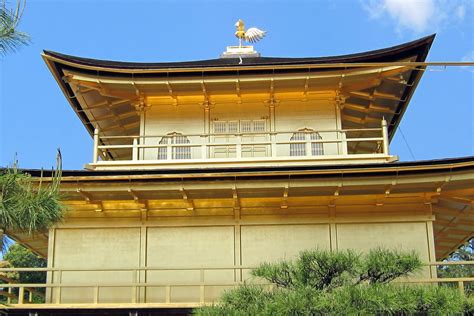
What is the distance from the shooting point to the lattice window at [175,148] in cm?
1844

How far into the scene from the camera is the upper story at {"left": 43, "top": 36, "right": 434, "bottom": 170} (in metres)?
17.5

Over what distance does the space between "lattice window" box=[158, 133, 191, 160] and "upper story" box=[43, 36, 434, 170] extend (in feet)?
0.10

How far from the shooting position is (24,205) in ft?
28.0

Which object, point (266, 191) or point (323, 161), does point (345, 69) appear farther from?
point (266, 191)

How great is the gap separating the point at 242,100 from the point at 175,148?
238 cm

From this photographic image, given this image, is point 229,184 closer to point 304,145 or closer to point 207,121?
point 304,145

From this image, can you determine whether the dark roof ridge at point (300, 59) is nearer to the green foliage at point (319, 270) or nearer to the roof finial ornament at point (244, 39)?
the roof finial ornament at point (244, 39)

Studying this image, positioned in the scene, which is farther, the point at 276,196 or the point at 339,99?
the point at 339,99

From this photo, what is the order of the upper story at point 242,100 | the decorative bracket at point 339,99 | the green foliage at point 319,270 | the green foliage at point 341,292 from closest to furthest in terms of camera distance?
the green foliage at point 341,292 < the green foliage at point 319,270 < the upper story at point 242,100 < the decorative bracket at point 339,99

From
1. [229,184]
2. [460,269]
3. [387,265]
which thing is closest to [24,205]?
[387,265]

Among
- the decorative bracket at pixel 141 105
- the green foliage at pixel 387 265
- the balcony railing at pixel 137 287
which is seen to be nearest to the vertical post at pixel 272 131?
the balcony railing at pixel 137 287

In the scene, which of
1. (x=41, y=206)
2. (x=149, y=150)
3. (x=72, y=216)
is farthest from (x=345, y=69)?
(x=41, y=206)

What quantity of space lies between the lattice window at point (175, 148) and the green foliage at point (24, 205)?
9.41 metres

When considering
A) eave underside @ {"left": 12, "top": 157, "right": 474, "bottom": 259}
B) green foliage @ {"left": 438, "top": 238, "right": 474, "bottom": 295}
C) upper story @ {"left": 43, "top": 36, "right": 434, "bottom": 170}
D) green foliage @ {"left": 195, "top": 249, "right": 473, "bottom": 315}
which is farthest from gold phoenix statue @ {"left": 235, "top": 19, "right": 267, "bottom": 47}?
green foliage @ {"left": 438, "top": 238, "right": 474, "bottom": 295}
